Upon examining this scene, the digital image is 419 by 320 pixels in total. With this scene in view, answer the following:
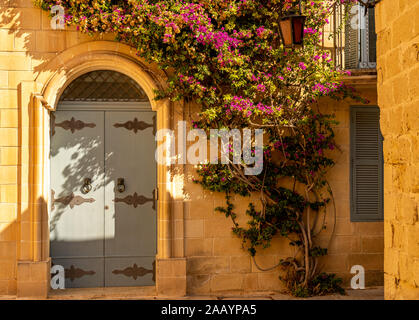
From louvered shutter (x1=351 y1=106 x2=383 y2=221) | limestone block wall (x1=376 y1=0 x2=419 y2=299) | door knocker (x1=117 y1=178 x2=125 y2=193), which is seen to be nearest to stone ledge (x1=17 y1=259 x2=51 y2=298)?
door knocker (x1=117 y1=178 x2=125 y2=193)

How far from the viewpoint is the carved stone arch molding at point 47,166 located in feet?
19.8

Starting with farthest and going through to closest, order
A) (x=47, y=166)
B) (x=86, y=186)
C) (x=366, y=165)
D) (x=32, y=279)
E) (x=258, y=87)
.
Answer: (x=366, y=165)
(x=86, y=186)
(x=47, y=166)
(x=32, y=279)
(x=258, y=87)

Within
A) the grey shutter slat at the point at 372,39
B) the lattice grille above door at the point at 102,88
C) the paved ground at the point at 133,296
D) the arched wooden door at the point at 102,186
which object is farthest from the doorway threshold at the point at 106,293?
the grey shutter slat at the point at 372,39

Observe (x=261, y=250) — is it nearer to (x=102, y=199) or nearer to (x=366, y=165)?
(x=366, y=165)

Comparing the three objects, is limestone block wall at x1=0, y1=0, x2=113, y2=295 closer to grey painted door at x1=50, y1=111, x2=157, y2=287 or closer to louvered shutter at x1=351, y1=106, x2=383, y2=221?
grey painted door at x1=50, y1=111, x2=157, y2=287

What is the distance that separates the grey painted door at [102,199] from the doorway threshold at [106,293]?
10 cm

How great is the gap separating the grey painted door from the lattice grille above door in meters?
0.21

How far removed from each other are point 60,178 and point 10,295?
151cm

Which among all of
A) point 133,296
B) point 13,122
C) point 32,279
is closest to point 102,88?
point 13,122

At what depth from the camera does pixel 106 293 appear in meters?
6.09

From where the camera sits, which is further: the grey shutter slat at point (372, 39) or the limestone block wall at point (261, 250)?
the grey shutter slat at point (372, 39)

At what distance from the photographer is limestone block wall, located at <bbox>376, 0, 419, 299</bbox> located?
9.66ft

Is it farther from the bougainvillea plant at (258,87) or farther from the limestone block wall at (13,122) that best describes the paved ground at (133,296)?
the limestone block wall at (13,122)

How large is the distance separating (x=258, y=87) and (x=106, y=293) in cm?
306
